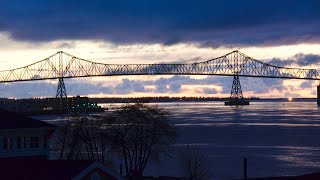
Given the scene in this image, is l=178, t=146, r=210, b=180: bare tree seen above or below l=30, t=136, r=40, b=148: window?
below

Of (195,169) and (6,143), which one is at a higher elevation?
(6,143)

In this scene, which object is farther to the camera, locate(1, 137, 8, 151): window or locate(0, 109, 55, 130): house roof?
locate(0, 109, 55, 130): house roof

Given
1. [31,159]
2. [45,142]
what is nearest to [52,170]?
[31,159]

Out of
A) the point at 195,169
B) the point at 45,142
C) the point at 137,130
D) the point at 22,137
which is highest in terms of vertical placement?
the point at 22,137

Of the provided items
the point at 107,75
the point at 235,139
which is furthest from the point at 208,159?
the point at 107,75

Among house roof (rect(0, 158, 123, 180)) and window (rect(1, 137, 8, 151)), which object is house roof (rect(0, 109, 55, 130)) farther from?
house roof (rect(0, 158, 123, 180))

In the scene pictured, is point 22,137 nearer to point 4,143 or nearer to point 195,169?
point 4,143

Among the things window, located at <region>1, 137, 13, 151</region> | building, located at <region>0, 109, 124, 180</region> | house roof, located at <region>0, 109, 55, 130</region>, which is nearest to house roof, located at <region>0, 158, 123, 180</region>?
building, located at <region>0, 109, 124, 180</region>

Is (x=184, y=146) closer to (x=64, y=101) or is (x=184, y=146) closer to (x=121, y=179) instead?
(x=121, y=179)

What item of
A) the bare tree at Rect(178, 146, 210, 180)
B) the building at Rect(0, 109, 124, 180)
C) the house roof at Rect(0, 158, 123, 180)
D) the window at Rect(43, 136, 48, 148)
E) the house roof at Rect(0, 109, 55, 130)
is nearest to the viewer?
the house roof at Rect(0, 158, 123, 180)

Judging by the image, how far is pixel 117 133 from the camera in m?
36.8

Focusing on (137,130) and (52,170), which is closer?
(52,170)

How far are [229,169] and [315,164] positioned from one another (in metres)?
6.79

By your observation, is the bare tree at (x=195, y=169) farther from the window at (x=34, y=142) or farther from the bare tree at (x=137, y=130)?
the window at (x=34, y=142)
